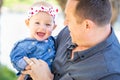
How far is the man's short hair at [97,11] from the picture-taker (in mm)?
2752

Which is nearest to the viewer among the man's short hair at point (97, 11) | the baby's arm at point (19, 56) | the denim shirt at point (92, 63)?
the denim shirt at point (92, 63)

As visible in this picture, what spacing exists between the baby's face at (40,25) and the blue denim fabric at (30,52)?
0.05m

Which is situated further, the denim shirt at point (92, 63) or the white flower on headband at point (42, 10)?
the white flower on headband at point (42, 10)

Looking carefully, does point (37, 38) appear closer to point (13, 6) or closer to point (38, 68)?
point (38, 68)

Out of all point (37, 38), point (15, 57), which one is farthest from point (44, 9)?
point (15, 57)

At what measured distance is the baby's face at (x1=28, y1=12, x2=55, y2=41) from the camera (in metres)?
3.10

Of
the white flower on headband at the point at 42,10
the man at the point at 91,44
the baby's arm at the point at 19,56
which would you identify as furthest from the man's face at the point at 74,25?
the baby's arm at the point at 19,56

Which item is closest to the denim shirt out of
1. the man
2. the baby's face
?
the man

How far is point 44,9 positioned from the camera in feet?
10.2

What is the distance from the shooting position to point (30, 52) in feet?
10.2

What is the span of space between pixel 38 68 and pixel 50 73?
93 millimetres

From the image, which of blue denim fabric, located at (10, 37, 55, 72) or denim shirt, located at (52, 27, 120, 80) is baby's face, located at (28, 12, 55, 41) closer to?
blue denim fabric, located at (10, 37, 55, 72)

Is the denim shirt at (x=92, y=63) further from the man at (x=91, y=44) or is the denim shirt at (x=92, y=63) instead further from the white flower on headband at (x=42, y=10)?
the white flower on headband at (x=42, y=10)

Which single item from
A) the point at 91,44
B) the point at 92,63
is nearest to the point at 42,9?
the point at 91,44
